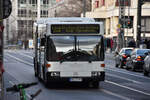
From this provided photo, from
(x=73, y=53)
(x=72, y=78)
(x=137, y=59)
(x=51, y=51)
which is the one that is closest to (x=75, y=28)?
(x=73, y=53)

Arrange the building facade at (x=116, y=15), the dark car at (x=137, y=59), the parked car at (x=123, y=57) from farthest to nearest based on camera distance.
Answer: the building facade at (x=116, y=15) < the parked car at (x=123, y=57) < the dark car at (x=137, y=59)

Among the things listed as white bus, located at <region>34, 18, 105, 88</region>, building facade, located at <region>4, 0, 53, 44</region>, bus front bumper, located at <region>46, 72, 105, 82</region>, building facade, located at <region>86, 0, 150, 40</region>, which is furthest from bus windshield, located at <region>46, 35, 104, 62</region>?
building facade, located at <region>4, 0, 53, 44</region>

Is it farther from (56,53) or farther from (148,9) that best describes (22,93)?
(148,9)

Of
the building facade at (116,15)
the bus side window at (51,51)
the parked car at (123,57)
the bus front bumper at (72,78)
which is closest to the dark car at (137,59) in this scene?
the parked car at (123,57)

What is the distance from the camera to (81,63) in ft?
65.5

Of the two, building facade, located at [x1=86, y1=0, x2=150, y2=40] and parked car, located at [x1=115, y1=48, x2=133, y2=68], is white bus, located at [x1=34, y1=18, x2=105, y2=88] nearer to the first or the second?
parked car, located at [x1=115, y1=48, x2=133, y2=68]

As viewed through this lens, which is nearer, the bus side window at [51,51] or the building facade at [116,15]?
the bus side window at [51,51]

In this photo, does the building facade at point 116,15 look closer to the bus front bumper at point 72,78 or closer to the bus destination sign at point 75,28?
the bus destination sign at point 75,28

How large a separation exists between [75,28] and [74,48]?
77cm

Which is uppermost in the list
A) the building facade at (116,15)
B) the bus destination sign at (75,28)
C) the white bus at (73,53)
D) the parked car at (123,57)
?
the building facade at (116,15)

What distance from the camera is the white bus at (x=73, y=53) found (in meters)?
19.9

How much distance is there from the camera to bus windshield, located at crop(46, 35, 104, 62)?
19.9 metres

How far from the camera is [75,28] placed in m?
20.2

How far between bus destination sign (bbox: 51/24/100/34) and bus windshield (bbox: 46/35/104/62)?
20cm
